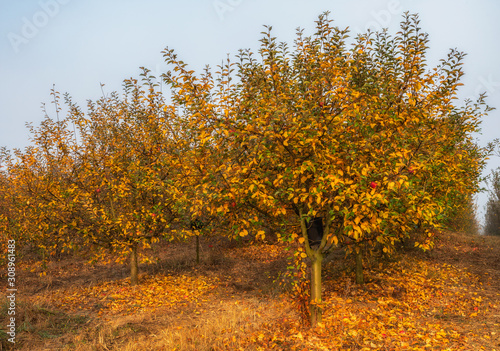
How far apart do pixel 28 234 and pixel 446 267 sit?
15053 millimetres

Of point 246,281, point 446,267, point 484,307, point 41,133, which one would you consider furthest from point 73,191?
point 446,267

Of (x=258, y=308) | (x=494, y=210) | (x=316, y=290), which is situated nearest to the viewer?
(x=316, y=290)

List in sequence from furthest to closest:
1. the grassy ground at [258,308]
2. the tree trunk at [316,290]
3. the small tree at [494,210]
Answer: the small tree at [494,210] → the tree trunk at [316,290] → the grassy ground at [258,308]

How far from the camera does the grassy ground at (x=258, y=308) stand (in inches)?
263

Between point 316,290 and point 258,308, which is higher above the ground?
point 316,290

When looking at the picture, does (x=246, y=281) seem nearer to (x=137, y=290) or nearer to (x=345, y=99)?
(x=137, y=290)

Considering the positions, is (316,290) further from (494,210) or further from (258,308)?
(494,210)

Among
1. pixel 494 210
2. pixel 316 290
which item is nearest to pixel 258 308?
pixel 316 290

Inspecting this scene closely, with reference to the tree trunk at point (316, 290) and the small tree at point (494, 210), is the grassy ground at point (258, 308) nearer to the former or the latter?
the tree trunk at point (316, 290)

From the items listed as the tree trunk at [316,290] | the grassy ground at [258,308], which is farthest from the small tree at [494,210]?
the tree trunk at [316,290]

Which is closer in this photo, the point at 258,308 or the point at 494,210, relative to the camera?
the point at 258,308

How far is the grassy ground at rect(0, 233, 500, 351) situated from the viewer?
263 inches

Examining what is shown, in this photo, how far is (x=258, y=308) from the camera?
8.78m

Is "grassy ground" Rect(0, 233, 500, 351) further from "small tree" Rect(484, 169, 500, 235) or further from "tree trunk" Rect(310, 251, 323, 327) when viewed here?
"small tree" Rect(484, 169, 500, 235)
